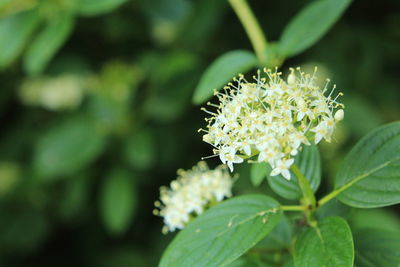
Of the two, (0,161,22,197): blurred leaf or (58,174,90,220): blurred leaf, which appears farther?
(0,161,22,197): blurred leaf

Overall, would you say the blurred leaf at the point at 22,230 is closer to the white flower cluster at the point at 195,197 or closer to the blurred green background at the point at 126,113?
the blurred green background at the point at 126,113

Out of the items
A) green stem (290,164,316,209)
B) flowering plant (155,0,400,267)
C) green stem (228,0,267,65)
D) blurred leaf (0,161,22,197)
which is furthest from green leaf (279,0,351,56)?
blurred leaf (0,161,22,197)

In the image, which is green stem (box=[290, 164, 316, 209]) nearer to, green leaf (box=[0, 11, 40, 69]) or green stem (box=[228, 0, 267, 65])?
green stem (box=[228, 0, 267, 65])

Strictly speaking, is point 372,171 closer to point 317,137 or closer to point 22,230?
point 317,137

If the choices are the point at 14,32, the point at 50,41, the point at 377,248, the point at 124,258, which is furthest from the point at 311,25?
the point at 124,258

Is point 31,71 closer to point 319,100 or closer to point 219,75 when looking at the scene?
point 219,75

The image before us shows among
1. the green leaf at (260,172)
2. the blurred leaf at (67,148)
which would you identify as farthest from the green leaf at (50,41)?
the green leaf at (260,172)
